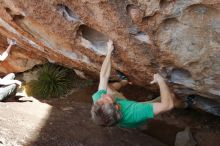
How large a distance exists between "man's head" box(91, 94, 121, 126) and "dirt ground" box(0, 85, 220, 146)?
4.24 ft

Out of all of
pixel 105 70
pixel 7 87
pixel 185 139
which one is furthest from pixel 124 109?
pixel 7 87

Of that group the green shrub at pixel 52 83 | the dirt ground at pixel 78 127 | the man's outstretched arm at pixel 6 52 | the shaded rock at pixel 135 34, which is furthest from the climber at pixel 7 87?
the green shrub at pixel 52 83

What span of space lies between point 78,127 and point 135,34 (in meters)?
2.09

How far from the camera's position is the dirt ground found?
6172 mm

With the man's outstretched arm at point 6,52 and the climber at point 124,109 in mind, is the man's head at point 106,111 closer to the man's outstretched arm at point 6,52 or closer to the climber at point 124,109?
the climber at point 124,109

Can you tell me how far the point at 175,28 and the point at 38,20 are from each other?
7.74 feet

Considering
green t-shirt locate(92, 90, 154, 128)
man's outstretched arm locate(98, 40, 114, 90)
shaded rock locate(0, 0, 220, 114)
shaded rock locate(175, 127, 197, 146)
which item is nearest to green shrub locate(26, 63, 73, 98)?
shaded rock locate(0, 0, 220, 114)

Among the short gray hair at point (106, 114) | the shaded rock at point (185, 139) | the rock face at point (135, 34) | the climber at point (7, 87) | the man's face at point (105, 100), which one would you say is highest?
the rock face at point (135, 34)

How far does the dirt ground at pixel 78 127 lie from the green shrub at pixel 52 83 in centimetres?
80

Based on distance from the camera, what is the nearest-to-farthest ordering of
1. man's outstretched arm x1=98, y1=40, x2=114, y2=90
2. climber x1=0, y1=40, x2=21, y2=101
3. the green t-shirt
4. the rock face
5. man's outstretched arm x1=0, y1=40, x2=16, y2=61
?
the rock face, the green t-shirt, man's outstretched arm x1=98, y1=40, x2=114, y2=90, climber x1=0, y1=40, x2=21, y2=101, man's outstretched arm x1=0, y1=40, x2=16, y2=61

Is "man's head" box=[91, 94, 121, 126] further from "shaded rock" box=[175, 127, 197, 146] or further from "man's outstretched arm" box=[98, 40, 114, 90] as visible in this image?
"shaded rock" box=[175, 127, 197, 146]

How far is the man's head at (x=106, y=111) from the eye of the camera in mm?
4926

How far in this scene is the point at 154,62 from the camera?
5949 millimetres

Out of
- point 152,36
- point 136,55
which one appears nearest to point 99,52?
point 136,55
